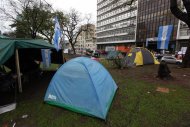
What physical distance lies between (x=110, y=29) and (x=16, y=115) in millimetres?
56536

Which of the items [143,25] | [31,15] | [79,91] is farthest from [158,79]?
[143,25]

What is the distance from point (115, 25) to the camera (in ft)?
180

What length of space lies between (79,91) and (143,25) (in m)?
40.7

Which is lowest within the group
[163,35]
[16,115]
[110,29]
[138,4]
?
[16,115]

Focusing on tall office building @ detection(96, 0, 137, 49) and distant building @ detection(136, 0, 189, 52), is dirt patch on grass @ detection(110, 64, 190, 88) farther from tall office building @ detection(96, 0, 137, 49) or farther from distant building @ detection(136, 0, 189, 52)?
tall office building @ detection(96, 0, 137, 49)

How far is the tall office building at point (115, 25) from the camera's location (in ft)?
151

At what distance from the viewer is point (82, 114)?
3822 millimetres

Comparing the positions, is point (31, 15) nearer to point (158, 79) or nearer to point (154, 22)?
point (158, 79)

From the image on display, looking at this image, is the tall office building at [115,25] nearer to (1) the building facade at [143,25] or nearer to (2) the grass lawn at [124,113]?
(1) the building facade at [143,25]

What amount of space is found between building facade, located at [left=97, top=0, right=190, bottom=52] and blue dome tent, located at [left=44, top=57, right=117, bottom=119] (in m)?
18.9

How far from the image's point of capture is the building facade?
31944 mm

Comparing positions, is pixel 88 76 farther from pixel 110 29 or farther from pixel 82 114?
pixel 110 29

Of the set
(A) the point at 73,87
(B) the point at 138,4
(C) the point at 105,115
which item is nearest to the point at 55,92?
(A) the point at 73,87

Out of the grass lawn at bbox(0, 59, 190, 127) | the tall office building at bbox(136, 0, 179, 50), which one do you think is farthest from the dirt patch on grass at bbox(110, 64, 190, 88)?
the tall office building at bbox(136, 0, 179, 50)
